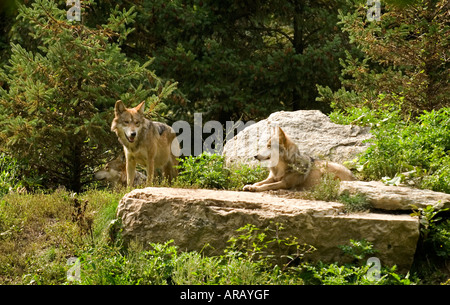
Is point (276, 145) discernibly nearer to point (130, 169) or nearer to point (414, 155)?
point (414, 155)

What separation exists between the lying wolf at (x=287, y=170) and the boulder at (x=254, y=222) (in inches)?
37.7

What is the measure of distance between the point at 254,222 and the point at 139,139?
3169 millimetres

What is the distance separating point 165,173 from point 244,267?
4374 millimetres

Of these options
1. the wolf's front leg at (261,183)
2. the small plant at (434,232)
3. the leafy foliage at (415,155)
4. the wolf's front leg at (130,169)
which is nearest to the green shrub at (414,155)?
the leafy foliage at (415,155)

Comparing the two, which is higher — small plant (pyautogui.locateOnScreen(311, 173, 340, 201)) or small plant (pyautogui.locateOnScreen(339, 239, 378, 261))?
small plant (pyautogui.locateOnScreen(311, 173, 340, 201))

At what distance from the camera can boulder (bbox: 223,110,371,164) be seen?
9.10 m

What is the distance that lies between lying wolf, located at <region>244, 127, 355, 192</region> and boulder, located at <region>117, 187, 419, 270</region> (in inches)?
37.7

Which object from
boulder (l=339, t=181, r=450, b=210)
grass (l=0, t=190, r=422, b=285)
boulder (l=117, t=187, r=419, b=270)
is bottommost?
grass (l=0, t=190, r=422, b=285)

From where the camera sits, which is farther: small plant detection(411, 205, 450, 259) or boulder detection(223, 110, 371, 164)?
boulder detection(223, 110, 371, 164)

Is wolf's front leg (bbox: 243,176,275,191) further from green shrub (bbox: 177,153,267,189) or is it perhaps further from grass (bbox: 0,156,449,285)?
grass (bbox: 0,156,449,285)

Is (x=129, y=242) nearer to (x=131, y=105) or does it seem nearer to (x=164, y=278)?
(x=164, y=278)

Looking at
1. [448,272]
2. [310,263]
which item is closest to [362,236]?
[310,263]

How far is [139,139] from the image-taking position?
28.8ft

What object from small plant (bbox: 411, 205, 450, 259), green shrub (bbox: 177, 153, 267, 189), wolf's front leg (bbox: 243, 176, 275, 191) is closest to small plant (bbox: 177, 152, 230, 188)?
green shrub (bbox: 177, 153, 267, 189)
